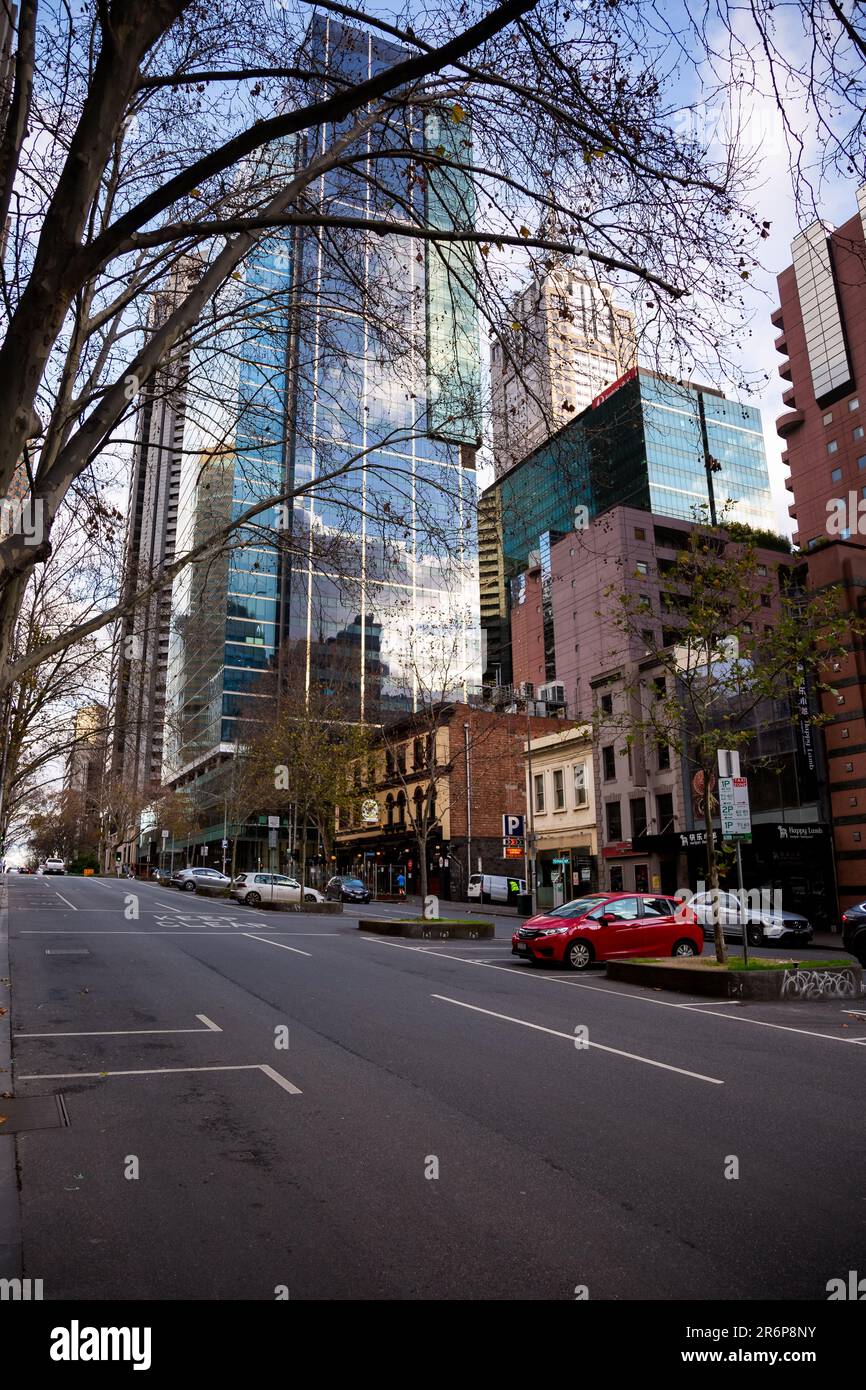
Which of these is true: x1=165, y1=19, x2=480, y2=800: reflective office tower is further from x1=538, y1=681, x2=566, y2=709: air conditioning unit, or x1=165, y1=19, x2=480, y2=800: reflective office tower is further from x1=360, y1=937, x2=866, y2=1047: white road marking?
x1=538, y1=681, x2=566, y2=709: air conditioning unit

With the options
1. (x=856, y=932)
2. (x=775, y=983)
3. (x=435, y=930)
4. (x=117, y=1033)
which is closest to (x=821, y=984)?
(x=775, y=983)

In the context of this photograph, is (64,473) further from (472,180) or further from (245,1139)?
(245,1139)

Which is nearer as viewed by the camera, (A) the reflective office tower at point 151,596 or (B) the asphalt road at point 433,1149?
(B) the asphalt road at point 433,1149

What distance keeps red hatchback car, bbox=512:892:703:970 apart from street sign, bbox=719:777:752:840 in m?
4.56

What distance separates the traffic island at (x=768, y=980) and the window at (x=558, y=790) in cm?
3203

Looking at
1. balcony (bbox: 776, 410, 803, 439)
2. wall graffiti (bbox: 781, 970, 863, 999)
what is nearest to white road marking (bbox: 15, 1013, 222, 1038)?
wall graffiti (bbox: 781, 970, 863, 999)

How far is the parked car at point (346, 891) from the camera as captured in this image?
167 ft

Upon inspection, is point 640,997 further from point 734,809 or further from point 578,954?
point 578,954

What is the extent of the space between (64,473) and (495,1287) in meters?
5.26

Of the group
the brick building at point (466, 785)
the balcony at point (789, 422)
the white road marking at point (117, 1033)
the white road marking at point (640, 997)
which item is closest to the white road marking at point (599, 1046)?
the white road marking at point (640, 997)

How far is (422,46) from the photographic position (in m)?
5.80

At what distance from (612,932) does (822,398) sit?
59934mm

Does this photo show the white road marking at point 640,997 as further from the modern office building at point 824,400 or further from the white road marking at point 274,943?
the modern office building at point 824,400
